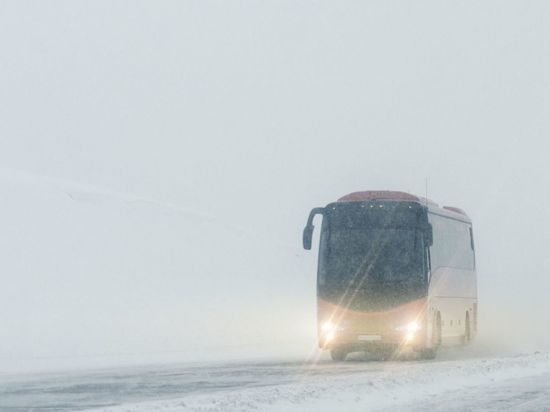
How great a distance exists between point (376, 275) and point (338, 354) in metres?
2.54

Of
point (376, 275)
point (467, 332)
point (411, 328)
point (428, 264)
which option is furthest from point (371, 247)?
point (467, 332)

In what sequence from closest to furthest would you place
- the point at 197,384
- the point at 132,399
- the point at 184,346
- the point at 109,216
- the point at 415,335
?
1. the point at 132,399
2. the point at 197,384
3. the point at 415,335
4. the point at 184,346
5. the point at 109,216

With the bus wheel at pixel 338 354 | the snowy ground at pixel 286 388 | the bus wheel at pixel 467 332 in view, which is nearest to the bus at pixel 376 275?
the bus wheel at pixel 338 354

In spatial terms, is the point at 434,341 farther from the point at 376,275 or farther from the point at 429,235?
the point at 429,235

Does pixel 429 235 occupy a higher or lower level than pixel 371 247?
higher

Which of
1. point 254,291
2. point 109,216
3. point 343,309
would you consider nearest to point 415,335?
point 343,309

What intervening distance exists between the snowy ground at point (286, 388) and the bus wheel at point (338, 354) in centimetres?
277

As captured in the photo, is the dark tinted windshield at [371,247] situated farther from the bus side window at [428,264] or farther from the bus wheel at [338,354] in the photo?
the bus wheel at [338,354]

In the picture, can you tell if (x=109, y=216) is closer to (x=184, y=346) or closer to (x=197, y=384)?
(x=184, y=346)

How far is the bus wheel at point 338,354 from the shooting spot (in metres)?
32.0

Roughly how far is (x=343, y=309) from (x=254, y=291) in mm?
46557

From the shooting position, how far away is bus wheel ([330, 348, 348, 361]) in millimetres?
32022

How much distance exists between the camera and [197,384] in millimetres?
22297

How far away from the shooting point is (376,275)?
3091 cm
